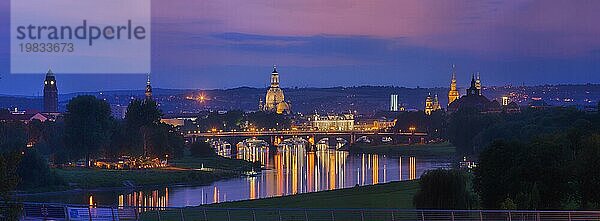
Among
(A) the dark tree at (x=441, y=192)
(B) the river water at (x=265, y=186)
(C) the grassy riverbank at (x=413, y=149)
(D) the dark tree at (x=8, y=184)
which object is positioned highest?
(D) the dark tree at (x=8, y=184)

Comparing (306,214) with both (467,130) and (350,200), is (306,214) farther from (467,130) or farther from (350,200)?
(467,130)

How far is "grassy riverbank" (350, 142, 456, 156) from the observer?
106m

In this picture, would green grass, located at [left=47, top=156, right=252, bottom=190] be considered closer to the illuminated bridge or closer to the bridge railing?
the bridge railing

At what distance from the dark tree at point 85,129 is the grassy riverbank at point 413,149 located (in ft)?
120

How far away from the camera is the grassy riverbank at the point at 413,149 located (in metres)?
106

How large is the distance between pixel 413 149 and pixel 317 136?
1522 cm

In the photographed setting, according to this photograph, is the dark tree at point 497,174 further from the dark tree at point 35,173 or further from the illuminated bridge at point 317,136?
the illuminated bridge at point 317,136

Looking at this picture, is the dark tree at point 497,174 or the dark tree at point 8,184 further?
the dark tree at point 497,174

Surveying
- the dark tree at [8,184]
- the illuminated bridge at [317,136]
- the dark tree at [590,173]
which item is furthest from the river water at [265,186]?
the illuminated bridge at [317,136]

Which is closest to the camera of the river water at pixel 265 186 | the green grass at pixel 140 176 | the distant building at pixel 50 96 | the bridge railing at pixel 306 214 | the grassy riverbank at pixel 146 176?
the bridge railing at pixel 306 214

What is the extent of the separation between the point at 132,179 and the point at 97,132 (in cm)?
1176

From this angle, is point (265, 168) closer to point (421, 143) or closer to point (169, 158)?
point (169, 158)

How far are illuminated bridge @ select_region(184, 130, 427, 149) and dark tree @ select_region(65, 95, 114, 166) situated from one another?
4247cm

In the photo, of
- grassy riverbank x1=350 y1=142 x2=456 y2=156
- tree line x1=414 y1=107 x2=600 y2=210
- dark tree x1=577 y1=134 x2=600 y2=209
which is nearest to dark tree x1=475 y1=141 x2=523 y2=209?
tree line x1=414 y1=107 x2=600 y2=210
